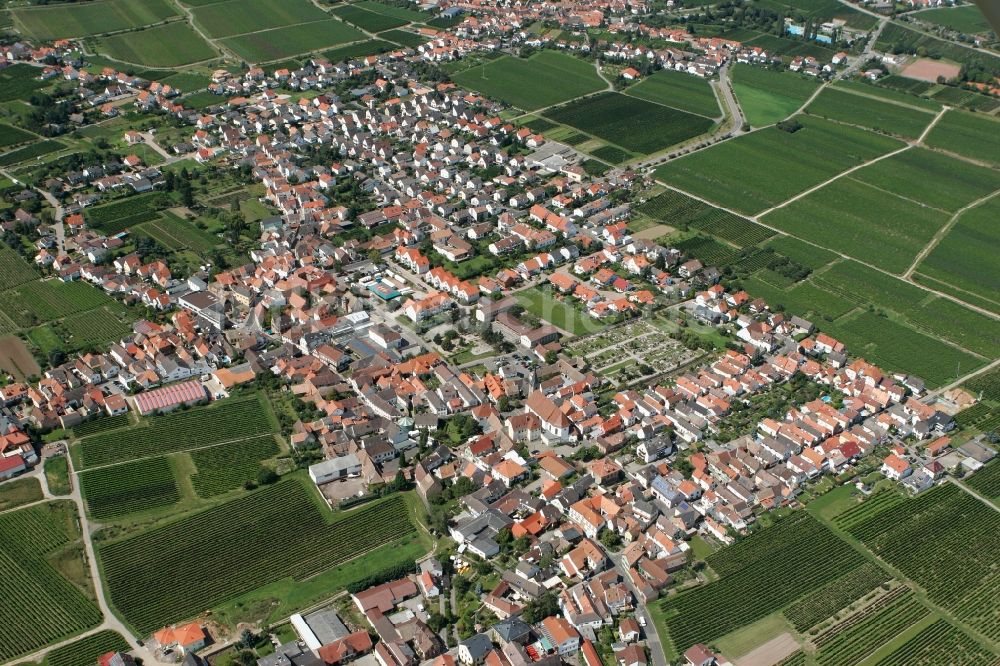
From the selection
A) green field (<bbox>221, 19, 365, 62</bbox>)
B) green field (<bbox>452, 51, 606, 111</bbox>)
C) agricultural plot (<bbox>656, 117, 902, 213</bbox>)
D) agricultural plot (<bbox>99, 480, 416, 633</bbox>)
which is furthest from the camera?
green field (<bbox>221, 19, 365, 62</bbox>)

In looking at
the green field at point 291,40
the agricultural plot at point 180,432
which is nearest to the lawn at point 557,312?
the agricultural plot at point 180,432

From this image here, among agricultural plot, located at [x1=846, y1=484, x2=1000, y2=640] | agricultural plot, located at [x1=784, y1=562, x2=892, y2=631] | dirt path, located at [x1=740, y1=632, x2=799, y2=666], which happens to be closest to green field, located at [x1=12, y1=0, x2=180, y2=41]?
agricultural plot, located at [x1=846, y1=484, x2=1000, y2=640]

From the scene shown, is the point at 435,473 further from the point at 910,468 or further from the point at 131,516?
the point at 910,468

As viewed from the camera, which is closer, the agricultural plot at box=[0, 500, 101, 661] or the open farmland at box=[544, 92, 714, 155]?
the agricultural plot at box=[0, 500, 101, 661]

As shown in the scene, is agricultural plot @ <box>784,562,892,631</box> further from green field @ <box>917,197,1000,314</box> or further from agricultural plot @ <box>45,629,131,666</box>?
green field @ <box>917,197,1000,314</box>

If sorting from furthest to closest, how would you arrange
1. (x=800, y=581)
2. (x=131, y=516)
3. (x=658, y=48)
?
(x=658, y=48) < (x=131, y=516) < (x=800, y=581)

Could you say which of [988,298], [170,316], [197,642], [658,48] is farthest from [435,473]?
[658,48]
